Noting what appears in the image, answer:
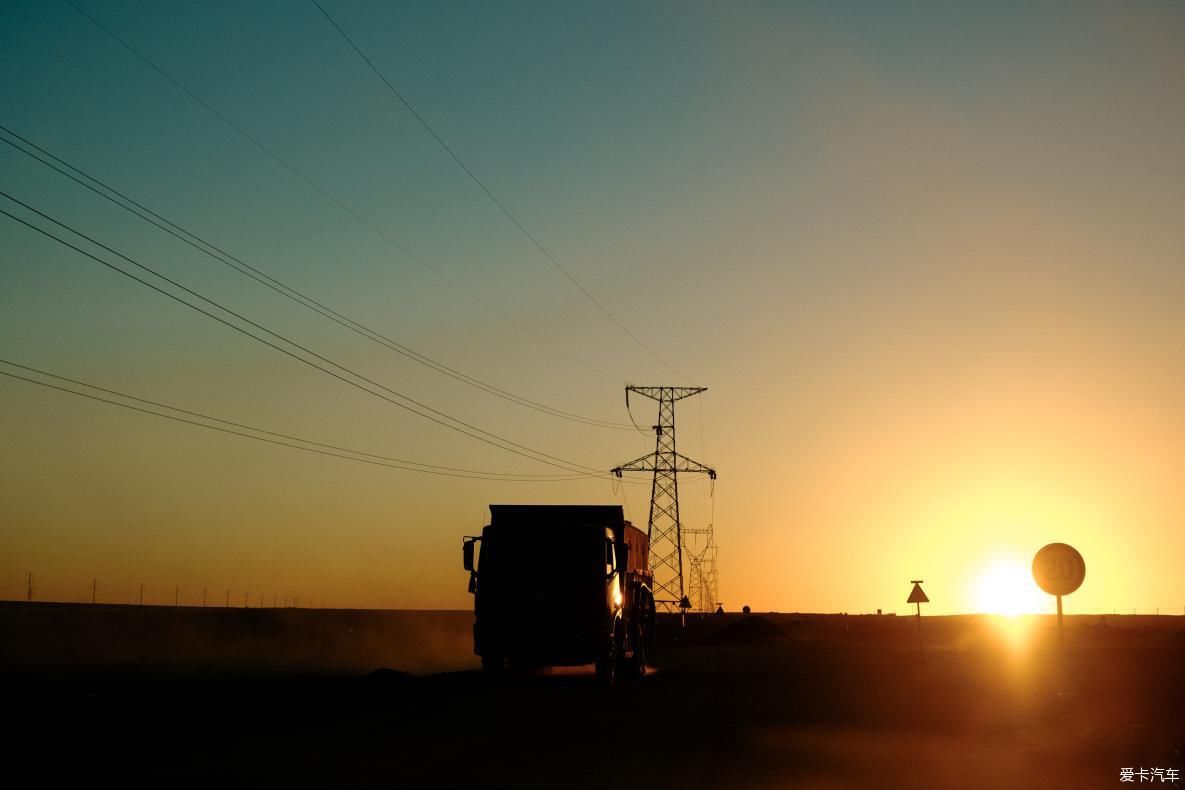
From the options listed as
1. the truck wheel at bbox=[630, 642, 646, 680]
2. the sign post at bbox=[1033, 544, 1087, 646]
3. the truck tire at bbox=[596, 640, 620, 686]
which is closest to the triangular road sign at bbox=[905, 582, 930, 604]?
the truck wheel at bbox=[630, 642, 646, 680]

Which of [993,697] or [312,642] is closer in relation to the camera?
[993,697]

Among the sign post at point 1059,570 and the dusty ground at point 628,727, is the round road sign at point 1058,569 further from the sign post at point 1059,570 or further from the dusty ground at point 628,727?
the dusty ground at point 628,727

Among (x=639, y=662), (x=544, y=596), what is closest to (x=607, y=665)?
(x=544, y=596)

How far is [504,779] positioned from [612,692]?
44.2ft

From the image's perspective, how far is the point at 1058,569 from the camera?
18859mm

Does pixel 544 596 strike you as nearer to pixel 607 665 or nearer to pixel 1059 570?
pixel 607 665

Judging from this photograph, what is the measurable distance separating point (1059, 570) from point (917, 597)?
81.7 feet

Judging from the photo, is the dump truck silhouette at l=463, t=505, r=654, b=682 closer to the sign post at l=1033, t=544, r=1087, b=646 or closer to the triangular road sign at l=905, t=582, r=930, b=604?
the sign post at l=1033, t=544, r=1087, b=646

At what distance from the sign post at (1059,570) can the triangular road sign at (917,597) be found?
2440 centimetres

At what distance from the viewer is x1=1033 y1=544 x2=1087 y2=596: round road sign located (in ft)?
61.2

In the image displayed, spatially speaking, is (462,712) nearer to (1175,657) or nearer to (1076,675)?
(1076,675)

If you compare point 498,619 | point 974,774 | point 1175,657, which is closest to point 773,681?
point 498,619

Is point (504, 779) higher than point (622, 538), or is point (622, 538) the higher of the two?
point (622, 538)

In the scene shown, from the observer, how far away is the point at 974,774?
12.4 m
